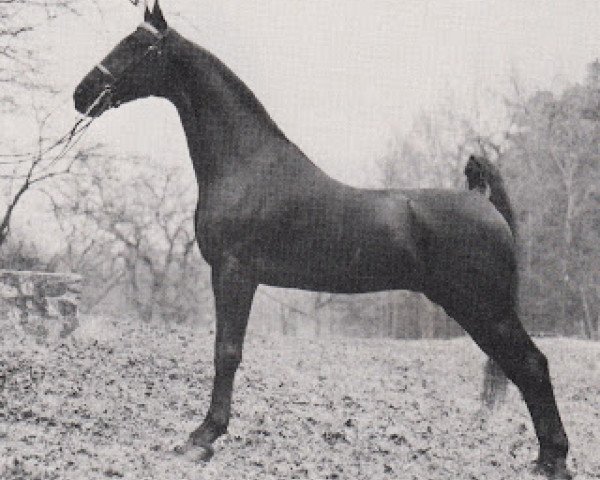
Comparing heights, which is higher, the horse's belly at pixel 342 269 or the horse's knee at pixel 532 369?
the horse's belly at pixel 342 269

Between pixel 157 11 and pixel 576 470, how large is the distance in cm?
465

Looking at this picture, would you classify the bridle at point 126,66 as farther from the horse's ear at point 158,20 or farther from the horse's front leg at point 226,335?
the horse's front leg at point 226,335

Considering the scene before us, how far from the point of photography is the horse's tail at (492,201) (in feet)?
18.0

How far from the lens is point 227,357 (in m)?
4.84

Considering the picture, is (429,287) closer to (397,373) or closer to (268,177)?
(268,177)

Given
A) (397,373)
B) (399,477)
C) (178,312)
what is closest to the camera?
(399,477)

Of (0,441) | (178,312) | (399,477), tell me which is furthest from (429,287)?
(178,312)

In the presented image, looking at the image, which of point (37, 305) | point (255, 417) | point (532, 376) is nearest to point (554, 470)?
point (532, 376)

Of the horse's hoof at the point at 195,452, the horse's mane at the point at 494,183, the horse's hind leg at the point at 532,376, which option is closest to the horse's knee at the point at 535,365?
the horse's hind leg at the point at 532,376

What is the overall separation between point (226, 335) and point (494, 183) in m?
2.32

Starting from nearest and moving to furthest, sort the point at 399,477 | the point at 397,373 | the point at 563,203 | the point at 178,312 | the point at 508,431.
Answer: the point at 399,477
the point at 508,431
the point at 397,373
the point at 563,203
the point at 178,312

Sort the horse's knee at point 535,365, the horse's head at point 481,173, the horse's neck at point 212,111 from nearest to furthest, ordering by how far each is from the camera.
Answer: the horse's neck at point 212,111
the horse's knee at point 535,365
the horse's head at point 481,173

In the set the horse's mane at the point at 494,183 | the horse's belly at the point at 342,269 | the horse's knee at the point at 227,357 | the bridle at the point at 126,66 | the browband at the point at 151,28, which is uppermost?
the browband at the point at 151,28

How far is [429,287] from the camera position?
525cm
